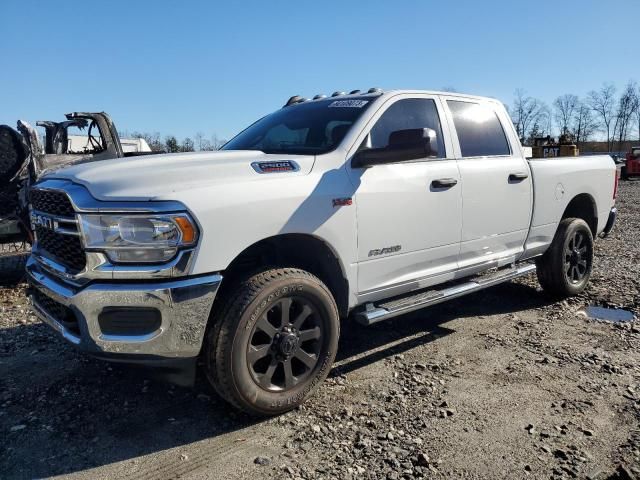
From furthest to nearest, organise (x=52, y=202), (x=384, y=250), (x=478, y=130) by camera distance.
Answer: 1. (x=478, y=130)
2. (x=384, y=250)
3. (x=52, y=202)

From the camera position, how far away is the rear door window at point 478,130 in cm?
445

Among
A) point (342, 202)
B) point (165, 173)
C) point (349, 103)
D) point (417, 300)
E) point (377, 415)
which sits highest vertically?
point (349, 103)

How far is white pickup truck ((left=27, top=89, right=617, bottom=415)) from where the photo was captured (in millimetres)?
2682

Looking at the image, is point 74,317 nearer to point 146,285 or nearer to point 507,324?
point 146,285

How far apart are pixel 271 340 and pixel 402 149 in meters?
1.47

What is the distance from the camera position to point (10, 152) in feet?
20.1

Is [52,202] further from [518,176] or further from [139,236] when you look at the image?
[518,176]

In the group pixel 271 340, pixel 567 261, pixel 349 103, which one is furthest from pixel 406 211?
pixel 567 261

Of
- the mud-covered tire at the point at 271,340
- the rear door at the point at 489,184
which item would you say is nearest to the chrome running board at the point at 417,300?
the rear door at the point at 489,184

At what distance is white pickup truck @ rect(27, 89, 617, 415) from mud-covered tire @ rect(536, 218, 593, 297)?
0.94 m

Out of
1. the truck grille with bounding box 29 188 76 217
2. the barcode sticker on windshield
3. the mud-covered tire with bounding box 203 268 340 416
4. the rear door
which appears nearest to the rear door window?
the rear door

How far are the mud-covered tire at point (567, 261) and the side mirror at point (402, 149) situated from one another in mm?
2817

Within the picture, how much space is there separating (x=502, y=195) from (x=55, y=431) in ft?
12.6

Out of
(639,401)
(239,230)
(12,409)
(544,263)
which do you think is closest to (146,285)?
(239,230)
